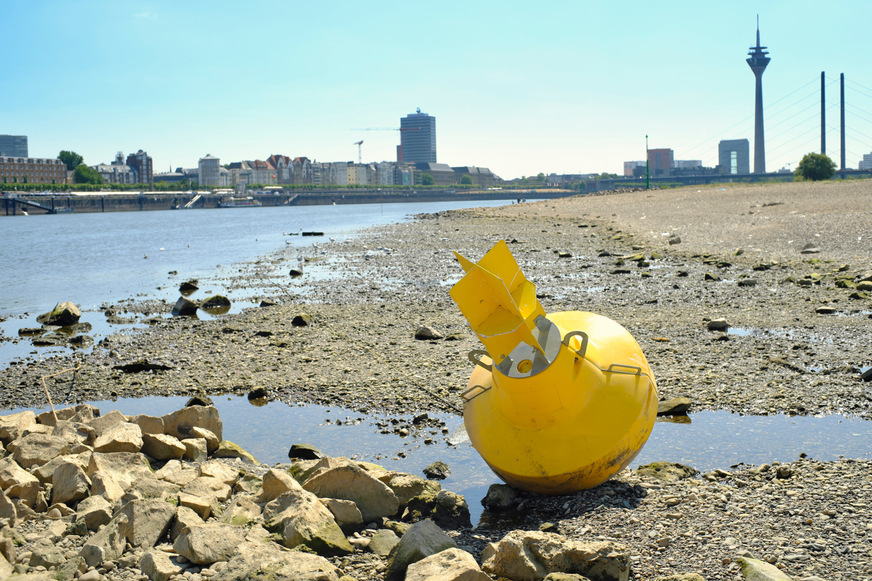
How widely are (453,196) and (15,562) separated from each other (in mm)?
195949

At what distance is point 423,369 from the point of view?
920 cm

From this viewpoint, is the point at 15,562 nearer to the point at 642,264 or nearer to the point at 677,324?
the point at 677,324

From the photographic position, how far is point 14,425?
639 centimetres

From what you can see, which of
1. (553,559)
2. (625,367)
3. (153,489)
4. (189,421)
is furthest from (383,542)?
(189,421)

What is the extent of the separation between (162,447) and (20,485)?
54.6 inches

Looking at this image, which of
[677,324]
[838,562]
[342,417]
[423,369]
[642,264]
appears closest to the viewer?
[838,562]

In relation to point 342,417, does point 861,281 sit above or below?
above

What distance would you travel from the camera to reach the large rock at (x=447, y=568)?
3566 mm

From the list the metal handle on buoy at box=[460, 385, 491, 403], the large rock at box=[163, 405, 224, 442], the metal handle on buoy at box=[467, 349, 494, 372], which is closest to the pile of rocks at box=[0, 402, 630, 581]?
the large rock at box=[163, 405, 224, 442]

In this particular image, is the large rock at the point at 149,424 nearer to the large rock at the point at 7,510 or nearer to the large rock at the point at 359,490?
the large rock at the point at 7,510

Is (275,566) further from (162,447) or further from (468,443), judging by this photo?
(468,443)

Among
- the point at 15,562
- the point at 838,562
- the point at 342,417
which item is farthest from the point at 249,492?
the point at 838,562

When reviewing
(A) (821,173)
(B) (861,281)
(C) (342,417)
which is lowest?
(C) (342,417)

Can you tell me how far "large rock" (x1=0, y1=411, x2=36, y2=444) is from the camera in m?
6.25
